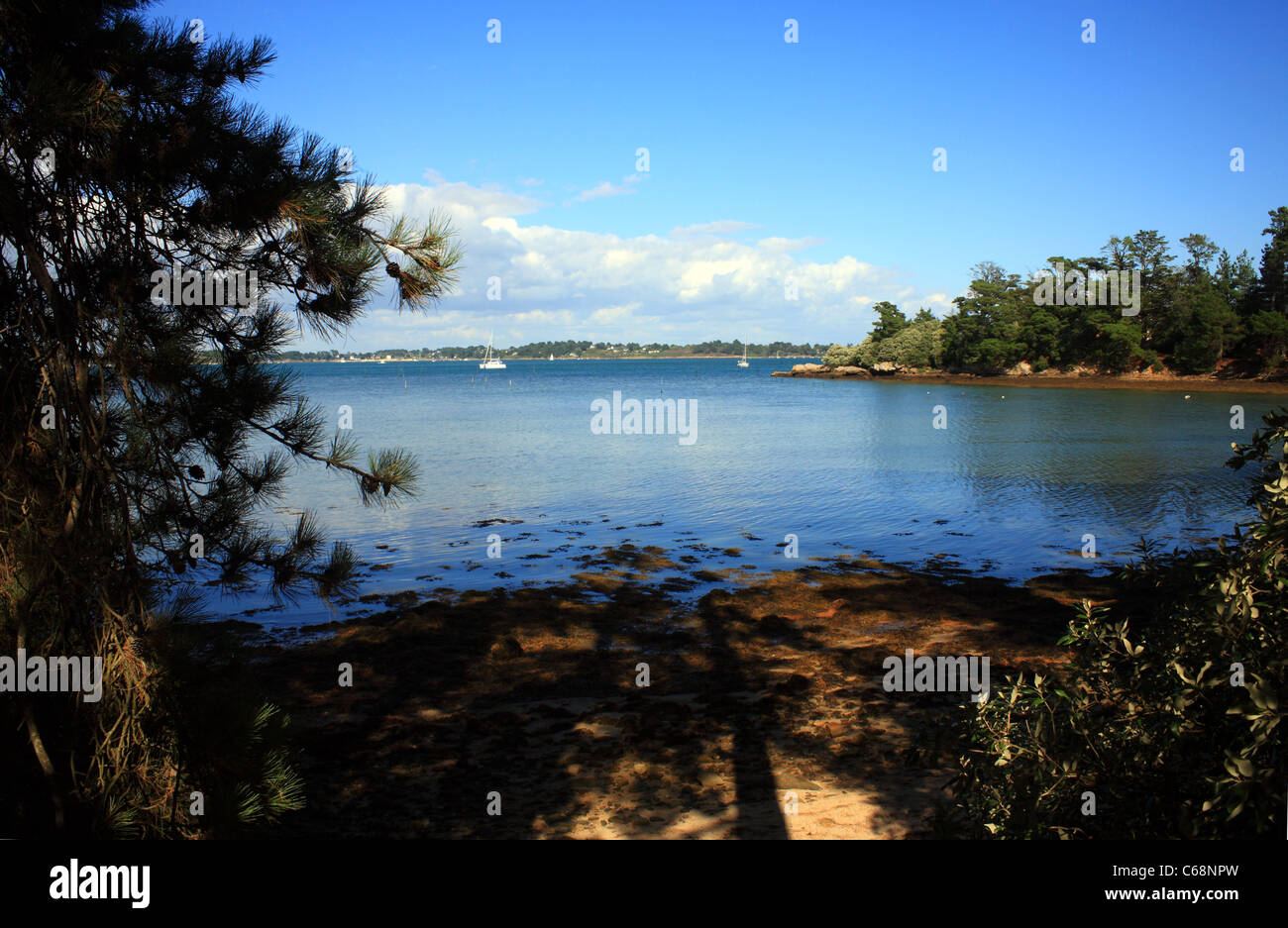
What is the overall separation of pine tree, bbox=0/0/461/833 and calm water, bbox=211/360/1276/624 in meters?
6.52

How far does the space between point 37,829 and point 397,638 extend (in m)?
6.99

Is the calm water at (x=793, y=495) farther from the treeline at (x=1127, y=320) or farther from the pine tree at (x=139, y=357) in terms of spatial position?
the treeline at (x=1127, y=320)

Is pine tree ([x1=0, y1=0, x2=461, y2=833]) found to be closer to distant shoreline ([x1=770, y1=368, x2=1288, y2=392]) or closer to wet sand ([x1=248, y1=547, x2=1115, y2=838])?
wet sand ([x1=248, y1=547, x2=1115, y2=838])

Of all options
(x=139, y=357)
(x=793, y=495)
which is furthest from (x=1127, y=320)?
(x=139, y=357)

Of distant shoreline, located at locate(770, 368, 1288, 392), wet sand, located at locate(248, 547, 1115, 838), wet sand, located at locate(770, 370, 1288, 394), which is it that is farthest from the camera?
distant shoreline, located at locate(770, 368, 1288, 392)

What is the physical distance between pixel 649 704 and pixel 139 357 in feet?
17.7

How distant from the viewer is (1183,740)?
294 centimetres

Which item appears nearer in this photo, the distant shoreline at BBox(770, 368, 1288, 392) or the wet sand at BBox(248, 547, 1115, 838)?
the wet sand at BBox(248, 547, 1115, 838)

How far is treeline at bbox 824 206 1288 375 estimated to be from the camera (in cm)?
6650

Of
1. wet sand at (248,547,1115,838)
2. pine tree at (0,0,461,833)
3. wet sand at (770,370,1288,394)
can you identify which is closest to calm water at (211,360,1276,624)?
wet sand at (248,547,1115,838)

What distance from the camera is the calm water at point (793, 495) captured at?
15.2 m

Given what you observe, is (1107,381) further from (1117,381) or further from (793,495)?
(793,495)
